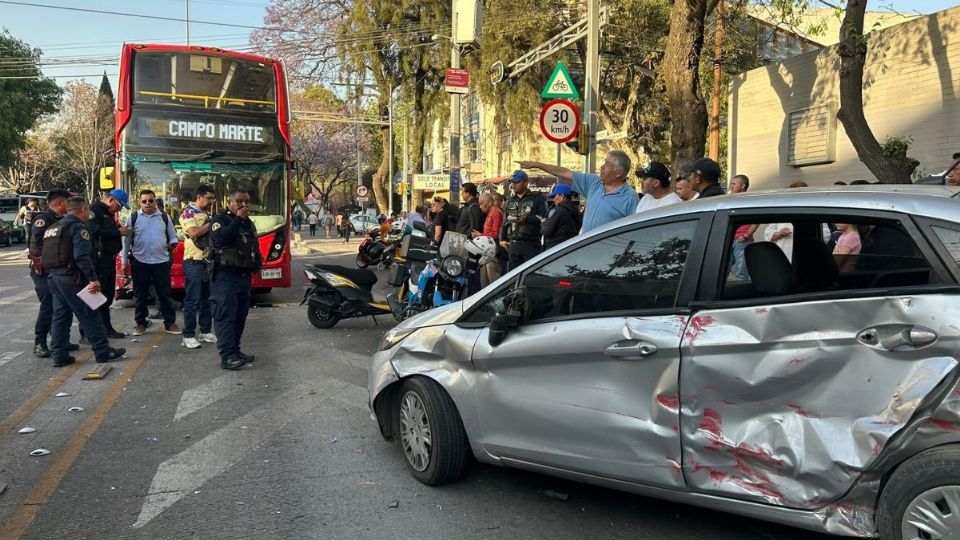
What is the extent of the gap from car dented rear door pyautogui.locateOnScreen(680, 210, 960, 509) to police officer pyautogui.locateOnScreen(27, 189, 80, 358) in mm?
6824

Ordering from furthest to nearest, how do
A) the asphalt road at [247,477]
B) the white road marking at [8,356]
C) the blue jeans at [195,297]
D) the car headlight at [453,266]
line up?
the car headlight at [453,266]
the blue jeans at [195,297]
the white road marking at [8,356]
the asphalt road at [247,477]

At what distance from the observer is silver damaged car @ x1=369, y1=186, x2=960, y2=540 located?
2642 mm

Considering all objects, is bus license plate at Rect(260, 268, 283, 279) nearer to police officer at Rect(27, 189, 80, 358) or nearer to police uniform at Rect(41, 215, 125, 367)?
police officer at Rect(27, 189, 80, 358)

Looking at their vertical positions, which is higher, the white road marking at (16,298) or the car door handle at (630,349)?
the car door handle at (630,349)

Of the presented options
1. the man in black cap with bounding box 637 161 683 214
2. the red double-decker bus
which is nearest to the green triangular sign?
the man in black cap with bounding box 637 161 683 214

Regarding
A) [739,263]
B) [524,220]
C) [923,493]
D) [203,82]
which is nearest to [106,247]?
[203,82]

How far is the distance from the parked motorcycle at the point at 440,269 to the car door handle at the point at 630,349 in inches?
205

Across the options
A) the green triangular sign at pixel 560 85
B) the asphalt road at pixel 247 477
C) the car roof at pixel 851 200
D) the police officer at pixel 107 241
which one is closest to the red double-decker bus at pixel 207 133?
the police officer at pixel 107 241

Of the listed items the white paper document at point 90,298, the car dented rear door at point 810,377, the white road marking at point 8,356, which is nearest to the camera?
the car dented rear door at point 810,377

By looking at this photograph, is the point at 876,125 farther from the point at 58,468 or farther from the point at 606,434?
the point at 58,468

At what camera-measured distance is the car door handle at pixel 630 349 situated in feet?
10.5

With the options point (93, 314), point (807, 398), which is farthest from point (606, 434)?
point (93, 314)

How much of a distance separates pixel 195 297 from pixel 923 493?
25.4 ft

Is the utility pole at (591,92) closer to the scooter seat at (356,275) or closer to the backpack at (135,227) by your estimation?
the scooter seat at (356,275)
